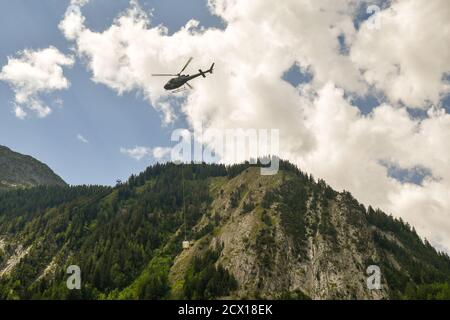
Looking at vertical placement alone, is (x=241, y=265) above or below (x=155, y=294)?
above

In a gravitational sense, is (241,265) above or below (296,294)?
above

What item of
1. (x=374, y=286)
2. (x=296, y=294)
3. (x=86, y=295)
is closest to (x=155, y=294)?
(x=86, y=295)

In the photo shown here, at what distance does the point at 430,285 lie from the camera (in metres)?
197
